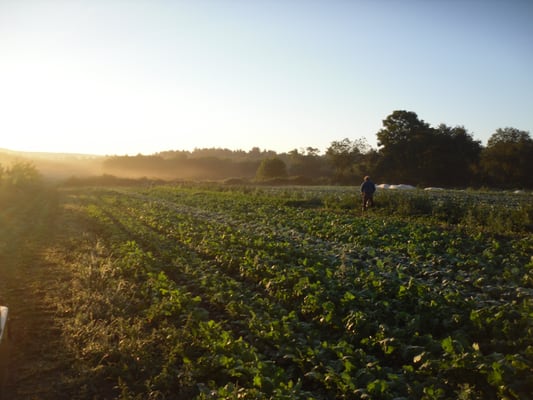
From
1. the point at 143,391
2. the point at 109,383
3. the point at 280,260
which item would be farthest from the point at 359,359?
the point at 280,260

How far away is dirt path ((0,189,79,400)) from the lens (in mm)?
6207

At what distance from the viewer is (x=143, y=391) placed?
5.93 metres

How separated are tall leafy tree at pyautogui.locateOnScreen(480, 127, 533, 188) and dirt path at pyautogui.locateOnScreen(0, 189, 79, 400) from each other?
57.1m

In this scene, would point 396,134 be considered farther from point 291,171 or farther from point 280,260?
point 280,260

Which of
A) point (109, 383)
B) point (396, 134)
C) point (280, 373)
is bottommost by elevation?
point (109, 383)

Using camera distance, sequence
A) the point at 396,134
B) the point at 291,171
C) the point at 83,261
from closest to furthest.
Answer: the point at 83,261 → the point at 396,134 → the point at 291,171

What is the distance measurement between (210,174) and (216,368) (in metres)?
101

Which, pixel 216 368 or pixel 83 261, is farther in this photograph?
pixel 83 261

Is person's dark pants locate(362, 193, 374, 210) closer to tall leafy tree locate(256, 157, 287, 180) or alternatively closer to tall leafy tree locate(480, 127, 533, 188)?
tall leafy tree locate(480, 127, 533, 188)

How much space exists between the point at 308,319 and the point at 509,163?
196 feet

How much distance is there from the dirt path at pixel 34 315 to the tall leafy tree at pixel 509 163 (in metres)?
57.1

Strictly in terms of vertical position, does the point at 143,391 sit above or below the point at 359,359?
below

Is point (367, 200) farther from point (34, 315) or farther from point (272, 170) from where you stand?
point (272, 170)

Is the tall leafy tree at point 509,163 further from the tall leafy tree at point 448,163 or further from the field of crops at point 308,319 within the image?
the field of crops at point 308,319
